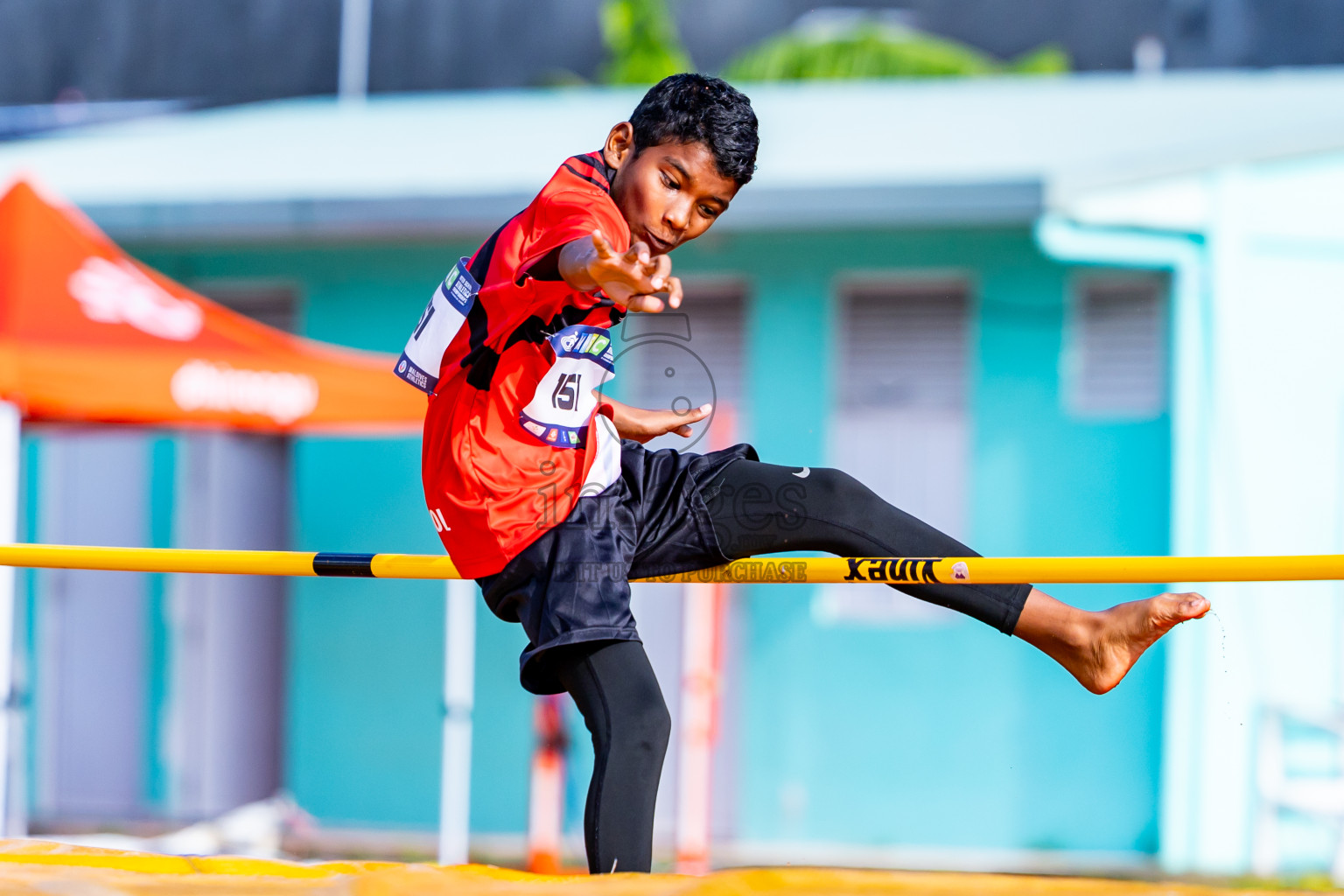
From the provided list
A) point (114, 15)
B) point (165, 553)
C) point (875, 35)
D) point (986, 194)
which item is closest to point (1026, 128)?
point (986, 194)

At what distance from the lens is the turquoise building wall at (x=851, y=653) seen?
237 inches

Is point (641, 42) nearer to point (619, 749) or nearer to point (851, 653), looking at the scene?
point (851, 653)

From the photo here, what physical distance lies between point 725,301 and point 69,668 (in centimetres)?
392

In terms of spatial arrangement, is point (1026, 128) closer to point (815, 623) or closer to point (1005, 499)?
point (1005, 499)

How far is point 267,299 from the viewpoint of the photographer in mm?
6797

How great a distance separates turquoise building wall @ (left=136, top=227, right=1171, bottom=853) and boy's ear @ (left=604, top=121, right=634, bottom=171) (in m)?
3.90

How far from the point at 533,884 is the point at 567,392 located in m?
0.80

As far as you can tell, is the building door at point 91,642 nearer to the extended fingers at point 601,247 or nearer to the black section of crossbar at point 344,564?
the black section of crossbar at point 344,564

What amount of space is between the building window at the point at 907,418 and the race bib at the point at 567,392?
13.4 ft

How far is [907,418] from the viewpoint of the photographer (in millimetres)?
6230

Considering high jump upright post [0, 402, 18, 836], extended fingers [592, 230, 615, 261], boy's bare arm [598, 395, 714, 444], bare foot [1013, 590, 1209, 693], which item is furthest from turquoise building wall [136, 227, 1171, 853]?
extended fingers [592, 230, 615, 261]

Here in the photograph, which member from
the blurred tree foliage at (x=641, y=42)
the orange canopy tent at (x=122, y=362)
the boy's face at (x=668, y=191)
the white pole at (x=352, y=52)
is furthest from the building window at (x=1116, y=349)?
the blurred tree foliage at (x=641, y=42)

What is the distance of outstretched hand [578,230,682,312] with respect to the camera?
5.91ft

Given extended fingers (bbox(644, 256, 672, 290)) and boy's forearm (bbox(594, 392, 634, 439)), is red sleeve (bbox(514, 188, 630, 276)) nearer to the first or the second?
extended fingers (bbox(644, 256, 672, 290))
